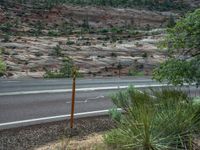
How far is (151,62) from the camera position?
3762 centimetres

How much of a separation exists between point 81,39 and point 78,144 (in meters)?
37.4

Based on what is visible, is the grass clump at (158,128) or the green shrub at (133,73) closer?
the grass clump at (158,128)

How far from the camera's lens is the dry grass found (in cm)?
780

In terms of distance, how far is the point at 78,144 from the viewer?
26.8ft

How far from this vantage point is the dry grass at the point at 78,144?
307 inches

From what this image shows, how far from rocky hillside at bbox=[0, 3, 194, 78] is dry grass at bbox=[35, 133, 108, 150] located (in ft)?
63.3

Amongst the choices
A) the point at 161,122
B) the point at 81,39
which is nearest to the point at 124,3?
the point at 81,39

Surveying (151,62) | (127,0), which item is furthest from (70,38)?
(127,0)

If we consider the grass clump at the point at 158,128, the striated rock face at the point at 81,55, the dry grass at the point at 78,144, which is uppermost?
the grass clump at the point at 158,128

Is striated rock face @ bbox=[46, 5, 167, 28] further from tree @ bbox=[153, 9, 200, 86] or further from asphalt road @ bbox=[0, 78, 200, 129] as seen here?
tree @ bbox=[153, 9, 200, 86]

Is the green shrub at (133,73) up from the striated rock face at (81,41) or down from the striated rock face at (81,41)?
down

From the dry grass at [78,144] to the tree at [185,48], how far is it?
6.22 feet

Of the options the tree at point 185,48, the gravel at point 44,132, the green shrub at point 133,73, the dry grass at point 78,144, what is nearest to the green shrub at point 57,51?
the green shrub at point 133,73

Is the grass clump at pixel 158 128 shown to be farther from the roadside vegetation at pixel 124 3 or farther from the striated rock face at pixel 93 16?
the roadside vegetation at pixel 124 3
